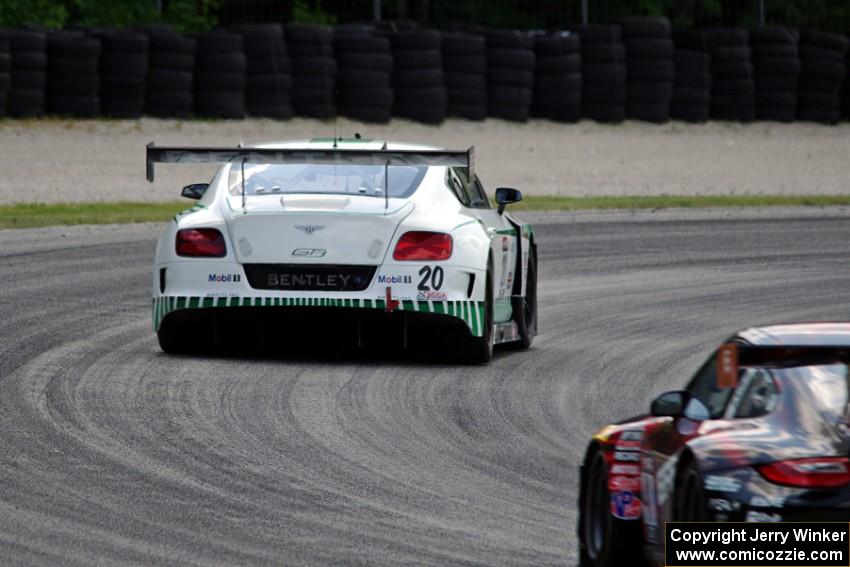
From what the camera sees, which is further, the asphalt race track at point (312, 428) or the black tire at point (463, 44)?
the black tire at point (463, 44)

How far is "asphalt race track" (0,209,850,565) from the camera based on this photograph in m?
7.01

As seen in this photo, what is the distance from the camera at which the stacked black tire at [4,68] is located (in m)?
28.4

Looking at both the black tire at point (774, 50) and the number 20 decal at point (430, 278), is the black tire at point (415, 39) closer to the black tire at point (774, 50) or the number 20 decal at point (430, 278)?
the black tire at point (774, 50)

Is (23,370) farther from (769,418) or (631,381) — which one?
(769,418)

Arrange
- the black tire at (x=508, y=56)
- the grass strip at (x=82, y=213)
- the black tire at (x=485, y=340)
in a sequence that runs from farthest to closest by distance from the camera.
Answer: the black tire at (x=508, y=56) → the grass strip at (x=82, y=213) → the black tire at (x=485, y=340)

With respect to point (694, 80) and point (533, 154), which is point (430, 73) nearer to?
point (533, 154)

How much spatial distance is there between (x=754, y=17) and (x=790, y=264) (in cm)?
1934

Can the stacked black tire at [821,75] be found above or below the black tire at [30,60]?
below

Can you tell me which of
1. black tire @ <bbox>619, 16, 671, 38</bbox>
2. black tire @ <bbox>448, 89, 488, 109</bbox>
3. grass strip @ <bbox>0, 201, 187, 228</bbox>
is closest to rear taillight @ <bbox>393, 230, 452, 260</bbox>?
grass strip @ <bbox>0, 201, 187, 228</bbox>

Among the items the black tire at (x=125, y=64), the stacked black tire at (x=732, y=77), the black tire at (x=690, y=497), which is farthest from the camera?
the stacked black tire at (x=732, y=77)

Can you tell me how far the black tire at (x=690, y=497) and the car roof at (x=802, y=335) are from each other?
52cm

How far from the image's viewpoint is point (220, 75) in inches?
1193

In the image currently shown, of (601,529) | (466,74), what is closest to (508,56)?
(466,74)

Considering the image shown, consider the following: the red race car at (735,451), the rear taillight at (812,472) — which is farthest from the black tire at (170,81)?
the rear taillight at (812,472)
